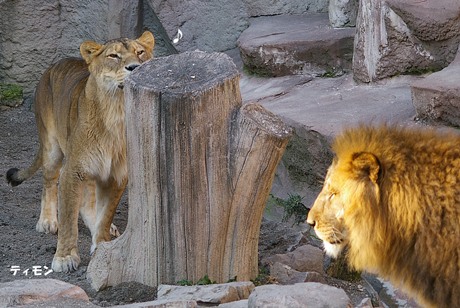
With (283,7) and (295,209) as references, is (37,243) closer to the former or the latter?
(295,209)

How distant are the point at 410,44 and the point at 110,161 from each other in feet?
11.3

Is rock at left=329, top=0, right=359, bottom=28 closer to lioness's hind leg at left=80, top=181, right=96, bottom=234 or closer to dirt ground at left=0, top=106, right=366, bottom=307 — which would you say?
dirt ground at left=0, top=106, right=366, bottom=307

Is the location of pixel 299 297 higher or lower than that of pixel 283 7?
lower

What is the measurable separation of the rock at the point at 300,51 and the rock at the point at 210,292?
4316mm

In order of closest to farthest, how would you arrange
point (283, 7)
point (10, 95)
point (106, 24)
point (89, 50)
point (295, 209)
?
point (89, 50) → point (295, 209) → point (283, 7) → point (106, 24) → point (10, 95)

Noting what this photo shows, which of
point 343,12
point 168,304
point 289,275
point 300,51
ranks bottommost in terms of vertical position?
point 289,275

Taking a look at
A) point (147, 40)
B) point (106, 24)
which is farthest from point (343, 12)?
point (106, 24)

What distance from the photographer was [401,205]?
267cm

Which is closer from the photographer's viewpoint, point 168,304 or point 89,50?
point 168,304

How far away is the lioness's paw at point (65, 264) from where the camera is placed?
456 centimetres

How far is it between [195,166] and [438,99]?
2.61 metres

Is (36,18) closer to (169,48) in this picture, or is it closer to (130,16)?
(130,16)

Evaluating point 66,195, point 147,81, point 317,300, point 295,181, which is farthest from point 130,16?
point 317,300

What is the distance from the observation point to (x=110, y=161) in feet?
15.6
